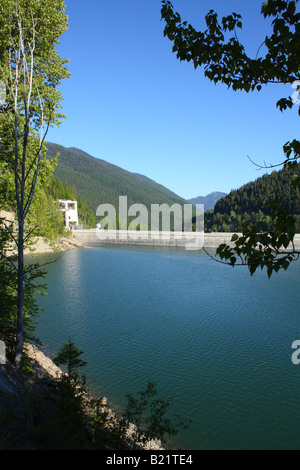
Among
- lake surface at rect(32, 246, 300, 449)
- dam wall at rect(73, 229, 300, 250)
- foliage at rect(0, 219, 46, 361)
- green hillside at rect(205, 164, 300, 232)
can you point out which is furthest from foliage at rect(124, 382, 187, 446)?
green hillside at rect(205, 164, 300, 232)

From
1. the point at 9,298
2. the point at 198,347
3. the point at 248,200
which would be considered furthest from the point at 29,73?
the point at 248,200

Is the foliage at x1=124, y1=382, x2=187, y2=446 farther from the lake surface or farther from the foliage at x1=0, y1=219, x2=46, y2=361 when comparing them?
the foliage at x1=0, y1=219, x2=46, y2=361

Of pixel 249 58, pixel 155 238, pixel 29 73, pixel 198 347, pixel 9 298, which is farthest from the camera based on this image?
pixel 155 238

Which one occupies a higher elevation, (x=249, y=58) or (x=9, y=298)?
(x=249, y=58)

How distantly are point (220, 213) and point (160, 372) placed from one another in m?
166

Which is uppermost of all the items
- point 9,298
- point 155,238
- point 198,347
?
point 155,238

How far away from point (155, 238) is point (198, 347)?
77574mm

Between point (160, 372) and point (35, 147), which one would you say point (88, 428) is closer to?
point (160, 372)

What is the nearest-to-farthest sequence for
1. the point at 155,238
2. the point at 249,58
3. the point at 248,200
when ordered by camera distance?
the point at 249,58, the point at 155,238, the point at 248,200

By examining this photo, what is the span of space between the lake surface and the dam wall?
54.4 metres

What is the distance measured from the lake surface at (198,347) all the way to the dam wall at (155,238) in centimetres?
5436

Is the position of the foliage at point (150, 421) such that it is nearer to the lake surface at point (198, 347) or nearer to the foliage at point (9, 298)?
the lake surface at point (198, 347)

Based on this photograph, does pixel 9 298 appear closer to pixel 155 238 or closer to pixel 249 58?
pixel 249 58

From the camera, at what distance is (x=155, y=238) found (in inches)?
3816
